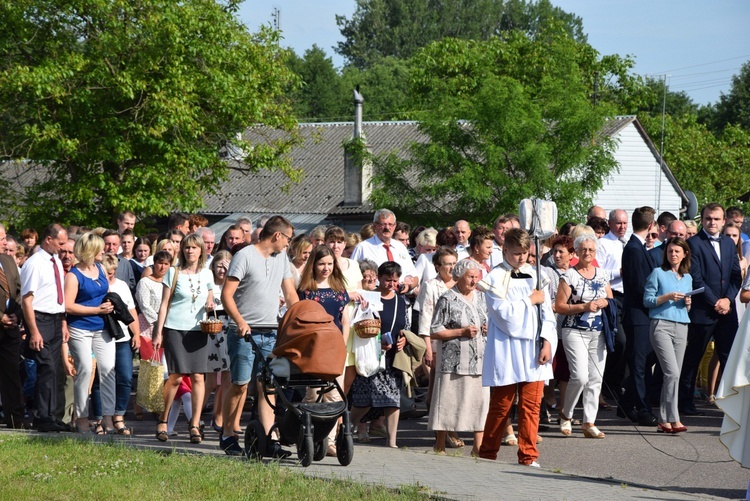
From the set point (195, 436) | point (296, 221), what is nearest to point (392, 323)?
point (195, 436)

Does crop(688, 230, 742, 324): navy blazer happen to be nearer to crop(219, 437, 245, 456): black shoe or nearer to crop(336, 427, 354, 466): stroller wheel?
crop(336, 427, 354, 466): stroller wheel

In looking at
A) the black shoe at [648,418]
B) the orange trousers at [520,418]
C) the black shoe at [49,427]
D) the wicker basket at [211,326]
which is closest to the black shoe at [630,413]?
the black shoe at [648,418]

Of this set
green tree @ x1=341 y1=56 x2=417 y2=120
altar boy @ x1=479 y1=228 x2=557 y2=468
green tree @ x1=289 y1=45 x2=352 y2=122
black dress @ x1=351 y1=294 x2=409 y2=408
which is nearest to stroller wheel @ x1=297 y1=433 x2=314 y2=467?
altar boy @ x1=479 y1=228 x2=557 y2=468

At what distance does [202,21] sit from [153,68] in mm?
2256

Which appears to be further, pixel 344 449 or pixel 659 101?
pixel 659 101

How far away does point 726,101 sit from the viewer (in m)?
83.8

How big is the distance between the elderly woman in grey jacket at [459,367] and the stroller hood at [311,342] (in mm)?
1887

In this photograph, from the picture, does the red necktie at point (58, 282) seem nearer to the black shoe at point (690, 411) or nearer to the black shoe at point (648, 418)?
the black shoe at point (648, 418)

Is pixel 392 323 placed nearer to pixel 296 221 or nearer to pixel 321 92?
pixel 296 221

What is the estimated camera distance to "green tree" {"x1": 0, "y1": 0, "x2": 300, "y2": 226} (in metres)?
29.8

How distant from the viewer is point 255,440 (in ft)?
32.7

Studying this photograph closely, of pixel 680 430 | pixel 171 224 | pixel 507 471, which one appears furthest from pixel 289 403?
pixel 171 224

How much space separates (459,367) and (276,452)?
6.90 feet

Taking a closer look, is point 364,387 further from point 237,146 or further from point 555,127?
point 237,146
